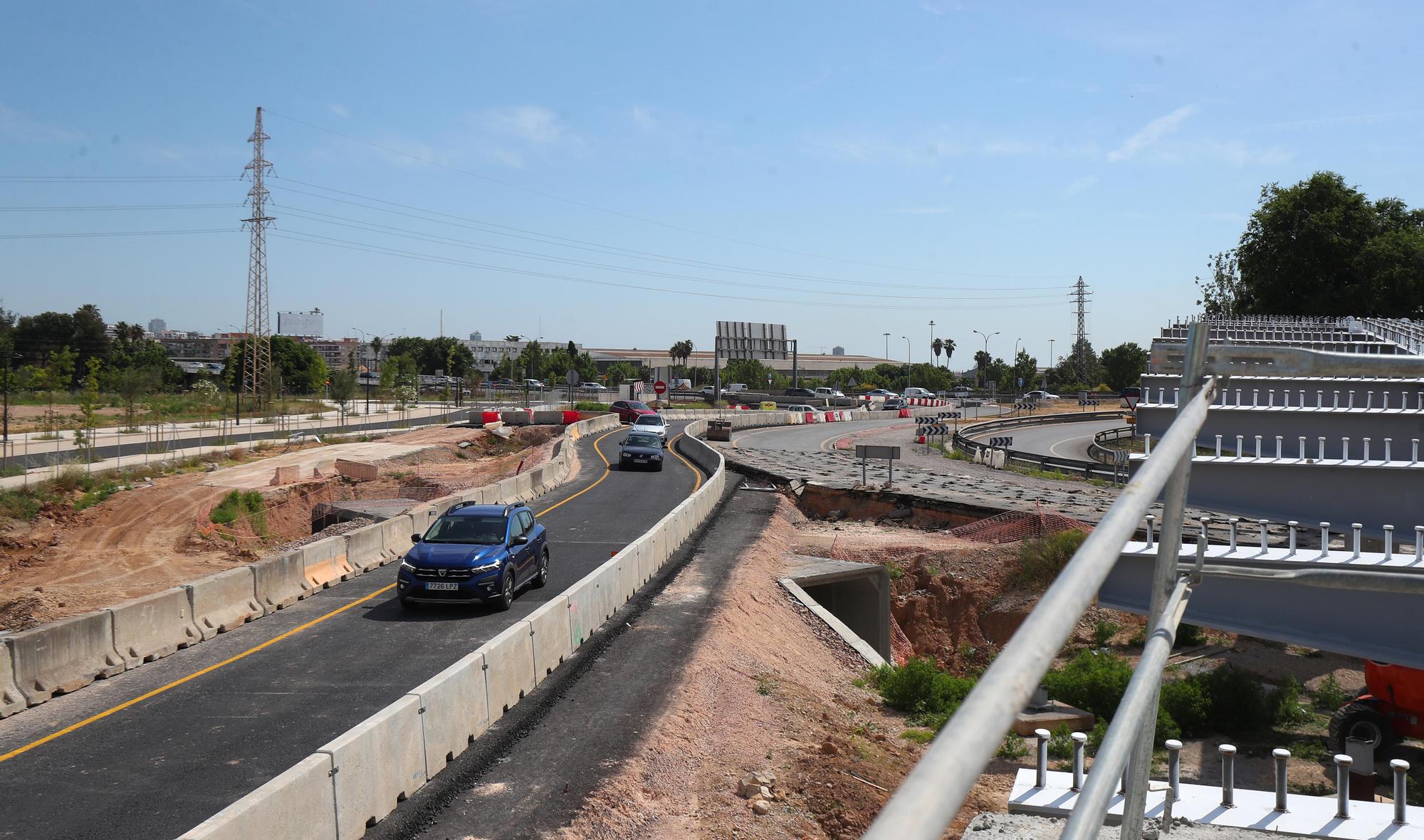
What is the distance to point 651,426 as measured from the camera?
50844 millimetres

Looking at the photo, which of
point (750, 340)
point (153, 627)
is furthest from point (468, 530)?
point (750, 340)

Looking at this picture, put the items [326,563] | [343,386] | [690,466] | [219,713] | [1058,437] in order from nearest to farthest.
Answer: [219,713] → [326,563] → [690,466] → [1058,437] → [343,386]

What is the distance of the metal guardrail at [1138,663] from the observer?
1410 mm

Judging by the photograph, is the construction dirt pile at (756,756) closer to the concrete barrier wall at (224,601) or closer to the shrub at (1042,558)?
the concrete barrier wall at (224,601)

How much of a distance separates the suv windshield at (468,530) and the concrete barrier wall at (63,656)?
Answer: 587 cm

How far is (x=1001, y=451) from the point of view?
5219 centimetres

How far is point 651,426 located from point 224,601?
33.9 meters

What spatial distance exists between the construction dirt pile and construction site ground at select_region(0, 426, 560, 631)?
13.3 meters

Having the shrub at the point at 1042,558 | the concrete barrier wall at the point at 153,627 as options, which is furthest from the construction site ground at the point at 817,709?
the concrete barrier wall at the point at 153,627

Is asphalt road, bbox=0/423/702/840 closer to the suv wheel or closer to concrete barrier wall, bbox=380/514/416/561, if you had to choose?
the suv wheel

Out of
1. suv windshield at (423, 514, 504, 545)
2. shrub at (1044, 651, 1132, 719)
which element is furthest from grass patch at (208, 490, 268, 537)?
shrub at (1044, 651, 1132, 719)

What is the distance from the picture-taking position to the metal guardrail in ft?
4.63

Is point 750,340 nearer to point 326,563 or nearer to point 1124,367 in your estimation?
point 1124,367

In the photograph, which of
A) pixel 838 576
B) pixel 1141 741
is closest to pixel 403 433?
pixel 838 576
